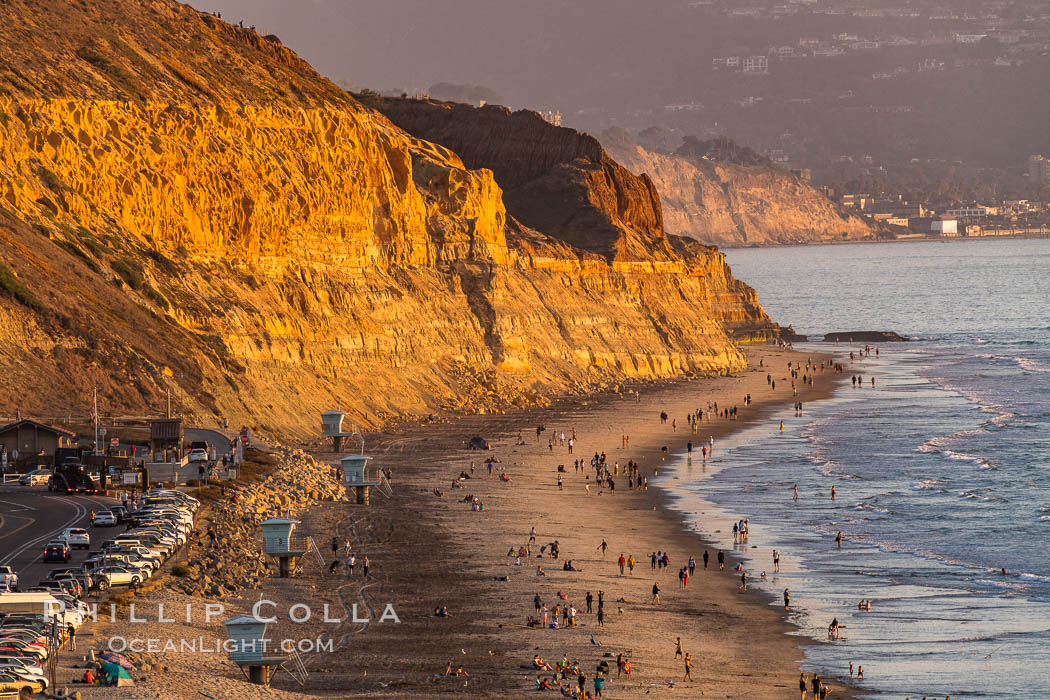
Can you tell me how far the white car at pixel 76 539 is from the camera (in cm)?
4000

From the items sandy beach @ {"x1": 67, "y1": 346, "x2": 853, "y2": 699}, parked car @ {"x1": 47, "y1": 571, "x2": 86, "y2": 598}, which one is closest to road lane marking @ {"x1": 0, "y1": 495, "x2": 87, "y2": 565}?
parked car @ {"x1": 47, "y1": 571, "x2": 86, "y2": 598}

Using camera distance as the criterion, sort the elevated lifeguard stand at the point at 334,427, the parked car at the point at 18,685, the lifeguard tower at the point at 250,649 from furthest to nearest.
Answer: the elevated lifeguard stand at the point at 334,427
the lifeguard tower at the point at 250,649
the parked car at the point at 18,685

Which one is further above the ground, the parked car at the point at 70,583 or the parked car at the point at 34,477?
the parked car at the point at 34,477

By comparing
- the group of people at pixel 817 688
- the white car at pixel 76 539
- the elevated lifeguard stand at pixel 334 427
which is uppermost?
the elevated lifeguard stand at pixel 334 427

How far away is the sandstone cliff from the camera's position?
65.4 metres

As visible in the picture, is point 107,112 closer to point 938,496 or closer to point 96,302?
point 96,302

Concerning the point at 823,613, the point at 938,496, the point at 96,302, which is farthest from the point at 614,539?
the point at 96,302

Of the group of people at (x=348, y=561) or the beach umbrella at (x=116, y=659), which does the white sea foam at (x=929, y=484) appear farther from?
the beach umbrella at (x=116, y=659)

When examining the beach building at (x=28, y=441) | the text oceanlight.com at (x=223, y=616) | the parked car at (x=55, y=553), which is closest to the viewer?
the text oceanlight.com at (x=223, y=616)

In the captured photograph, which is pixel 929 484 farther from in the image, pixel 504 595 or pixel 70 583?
pixel 70 583

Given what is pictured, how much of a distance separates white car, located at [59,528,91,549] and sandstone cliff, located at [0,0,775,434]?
19.6 meters

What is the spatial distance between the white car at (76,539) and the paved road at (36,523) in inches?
10.8

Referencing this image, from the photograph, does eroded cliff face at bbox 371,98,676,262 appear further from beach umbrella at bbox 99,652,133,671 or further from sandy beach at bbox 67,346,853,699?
beach umbrella at bbox 99,652,133,671

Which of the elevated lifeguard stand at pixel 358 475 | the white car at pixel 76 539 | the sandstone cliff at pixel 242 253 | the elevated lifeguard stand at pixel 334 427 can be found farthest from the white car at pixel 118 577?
the elevated lifeguard stand at pixel 334 427
